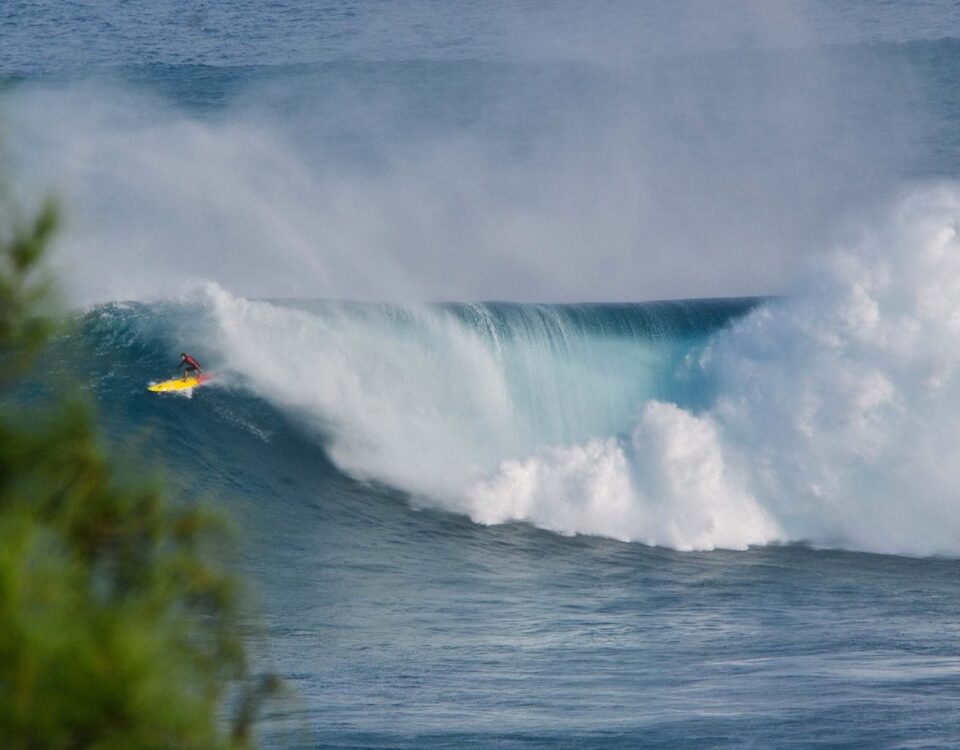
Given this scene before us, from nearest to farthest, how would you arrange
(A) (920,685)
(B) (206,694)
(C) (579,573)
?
(B) (206,694) < (A) (920,685) < (C) (579,573)

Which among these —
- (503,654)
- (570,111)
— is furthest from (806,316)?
(570,111)

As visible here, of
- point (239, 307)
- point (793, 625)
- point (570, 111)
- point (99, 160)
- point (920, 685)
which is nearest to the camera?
point (920, 685)

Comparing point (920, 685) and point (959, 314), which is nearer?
point (920, 685)

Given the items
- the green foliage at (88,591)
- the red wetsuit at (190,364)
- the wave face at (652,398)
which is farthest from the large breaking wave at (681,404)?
the green foliage at (88,591)

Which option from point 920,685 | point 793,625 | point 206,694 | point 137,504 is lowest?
point 793,625

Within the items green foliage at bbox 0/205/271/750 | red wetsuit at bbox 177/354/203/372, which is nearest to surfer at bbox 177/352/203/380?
red wetsuit at bbox 177/354/203/372

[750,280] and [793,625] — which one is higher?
[793,625]

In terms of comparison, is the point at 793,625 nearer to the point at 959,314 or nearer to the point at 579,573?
the point at 579,573
